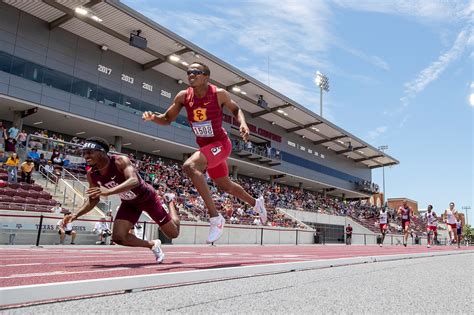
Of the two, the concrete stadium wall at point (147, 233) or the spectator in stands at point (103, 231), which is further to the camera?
the spectator in stands at point (103, 231)

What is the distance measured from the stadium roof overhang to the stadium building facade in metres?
0.06

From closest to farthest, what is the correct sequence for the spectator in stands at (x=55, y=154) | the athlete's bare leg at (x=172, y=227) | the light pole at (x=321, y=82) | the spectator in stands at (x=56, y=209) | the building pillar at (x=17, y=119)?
the athlete's bare leg at (x=172, y=227)
the spectator in stands at (x=56, y=209)
the spectator in stands at (x=55, y=154)
the building pillar at (x=17, y=119)
the light pole at (x=321, y=82)

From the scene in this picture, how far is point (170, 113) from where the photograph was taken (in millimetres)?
5016

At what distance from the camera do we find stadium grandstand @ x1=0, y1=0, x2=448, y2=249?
16.8 m

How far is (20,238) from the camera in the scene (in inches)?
496

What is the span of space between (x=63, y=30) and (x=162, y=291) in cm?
2503

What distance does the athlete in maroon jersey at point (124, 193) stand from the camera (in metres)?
4.21

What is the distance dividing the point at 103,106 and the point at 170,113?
2231cm

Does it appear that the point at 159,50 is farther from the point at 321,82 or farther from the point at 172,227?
the point at 321,82

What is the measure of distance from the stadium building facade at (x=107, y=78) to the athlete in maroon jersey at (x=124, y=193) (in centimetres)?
1931

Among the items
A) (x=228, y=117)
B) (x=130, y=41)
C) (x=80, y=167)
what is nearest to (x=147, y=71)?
(x=130, y=41)

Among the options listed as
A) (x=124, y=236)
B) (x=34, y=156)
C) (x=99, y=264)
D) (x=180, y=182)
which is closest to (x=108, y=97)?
(x=180, y=182)

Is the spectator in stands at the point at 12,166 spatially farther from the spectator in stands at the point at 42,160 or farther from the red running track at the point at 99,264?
the red running track at the point at 99,264

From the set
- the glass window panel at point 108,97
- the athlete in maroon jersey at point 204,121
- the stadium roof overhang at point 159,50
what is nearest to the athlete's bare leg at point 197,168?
the athlete in maroon jersey at point 204,121
